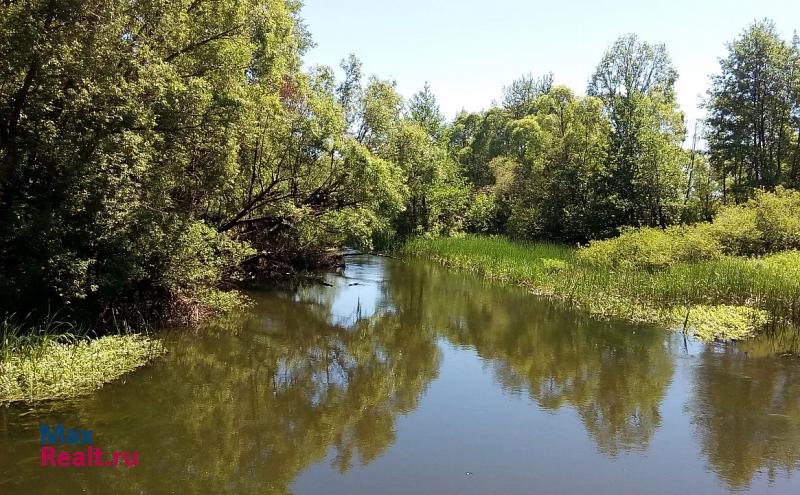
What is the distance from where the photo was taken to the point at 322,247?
64.2 feet

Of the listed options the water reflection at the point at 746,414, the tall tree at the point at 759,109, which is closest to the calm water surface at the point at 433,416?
the water reflection at the point at 746,414

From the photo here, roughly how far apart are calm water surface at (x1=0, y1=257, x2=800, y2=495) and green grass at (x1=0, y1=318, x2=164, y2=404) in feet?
1.01

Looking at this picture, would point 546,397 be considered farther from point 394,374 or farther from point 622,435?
point 394,374

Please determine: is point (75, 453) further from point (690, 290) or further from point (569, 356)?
point (690, 290)

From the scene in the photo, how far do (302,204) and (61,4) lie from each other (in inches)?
361

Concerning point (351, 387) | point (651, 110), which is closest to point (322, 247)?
point (351, 387)

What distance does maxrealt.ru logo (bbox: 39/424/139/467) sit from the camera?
529cm

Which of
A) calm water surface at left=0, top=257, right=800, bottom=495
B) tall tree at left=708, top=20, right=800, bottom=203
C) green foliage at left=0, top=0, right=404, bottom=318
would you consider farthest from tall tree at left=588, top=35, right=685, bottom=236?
green foliage at left=0, top=0, right=404, bottom=318

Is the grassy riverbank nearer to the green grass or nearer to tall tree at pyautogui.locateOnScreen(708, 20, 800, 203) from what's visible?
the green grass

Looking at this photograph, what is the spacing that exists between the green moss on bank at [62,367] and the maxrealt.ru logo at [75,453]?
910 mm

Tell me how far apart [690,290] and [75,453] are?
44.0 feet

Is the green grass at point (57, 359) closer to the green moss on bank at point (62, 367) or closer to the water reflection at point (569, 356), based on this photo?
the green moss on bank at point (62, 367)

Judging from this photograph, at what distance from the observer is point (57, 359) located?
7199 millimetres

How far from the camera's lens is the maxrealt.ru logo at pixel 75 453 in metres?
5.29
